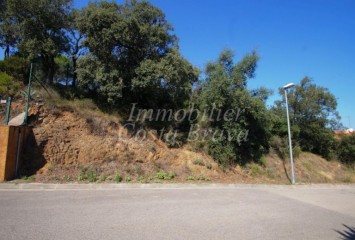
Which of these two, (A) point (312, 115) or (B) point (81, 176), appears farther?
(A) point (312, 115)

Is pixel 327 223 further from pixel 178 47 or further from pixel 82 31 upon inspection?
pixel 82 31

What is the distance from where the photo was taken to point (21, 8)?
16.3 m

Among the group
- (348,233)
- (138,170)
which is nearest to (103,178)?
(138,170)

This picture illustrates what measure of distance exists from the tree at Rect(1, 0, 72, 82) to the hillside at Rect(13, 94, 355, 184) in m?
4.95

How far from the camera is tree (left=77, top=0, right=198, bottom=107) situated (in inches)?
563

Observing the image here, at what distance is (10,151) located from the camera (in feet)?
34.2

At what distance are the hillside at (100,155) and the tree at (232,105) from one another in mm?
1161

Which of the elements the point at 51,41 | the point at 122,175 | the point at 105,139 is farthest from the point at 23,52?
the point at 122,175

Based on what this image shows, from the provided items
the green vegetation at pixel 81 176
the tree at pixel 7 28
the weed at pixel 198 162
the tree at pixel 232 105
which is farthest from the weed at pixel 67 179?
the tree at pixel 7 28

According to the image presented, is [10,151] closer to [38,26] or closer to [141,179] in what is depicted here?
[141,179]

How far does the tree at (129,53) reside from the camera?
46.9 ft

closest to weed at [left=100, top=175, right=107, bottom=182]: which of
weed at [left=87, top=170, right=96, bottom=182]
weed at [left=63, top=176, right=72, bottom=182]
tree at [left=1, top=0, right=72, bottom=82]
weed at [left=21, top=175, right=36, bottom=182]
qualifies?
weed at [left=87, top=170, right=96, bottom=182]

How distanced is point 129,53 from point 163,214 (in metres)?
11.7

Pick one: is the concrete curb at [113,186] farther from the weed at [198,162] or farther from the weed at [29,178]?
the weed at [198,162]
